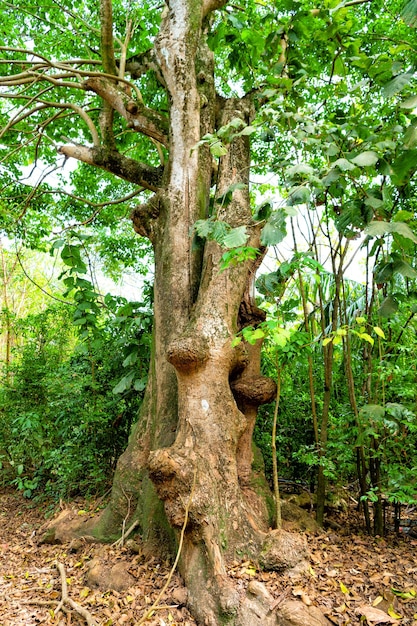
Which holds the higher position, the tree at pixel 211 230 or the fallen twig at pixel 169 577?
the tree at pixel 211 230

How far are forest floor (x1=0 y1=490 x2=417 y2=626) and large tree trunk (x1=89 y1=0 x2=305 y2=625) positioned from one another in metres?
0.14

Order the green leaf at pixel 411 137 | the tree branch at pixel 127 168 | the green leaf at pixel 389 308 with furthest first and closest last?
the tree branch at pixel 127 168 → the green leaf at pixel 389 308 → the green leaf at pixel 411 137

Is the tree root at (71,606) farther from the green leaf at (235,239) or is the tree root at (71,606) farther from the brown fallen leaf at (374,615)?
the green leaf at (235,239)

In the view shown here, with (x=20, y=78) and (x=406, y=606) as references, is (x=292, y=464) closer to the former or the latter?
(x=406, y=606)

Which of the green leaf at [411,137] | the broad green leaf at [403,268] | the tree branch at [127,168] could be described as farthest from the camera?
the tree branch at [127,168]

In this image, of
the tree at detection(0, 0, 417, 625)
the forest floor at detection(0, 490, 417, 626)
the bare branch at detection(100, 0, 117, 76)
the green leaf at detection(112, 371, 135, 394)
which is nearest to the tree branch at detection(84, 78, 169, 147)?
the tree at detection(0, 0, 417, 625)

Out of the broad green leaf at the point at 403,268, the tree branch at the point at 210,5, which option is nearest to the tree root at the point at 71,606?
the broad green leaf at the point at 403,268

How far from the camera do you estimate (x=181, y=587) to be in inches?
104

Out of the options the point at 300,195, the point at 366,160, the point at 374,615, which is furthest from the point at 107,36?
the point at 374,615

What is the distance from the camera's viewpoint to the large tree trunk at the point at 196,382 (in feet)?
8.64

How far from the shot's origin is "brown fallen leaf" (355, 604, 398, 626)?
7.34 ft

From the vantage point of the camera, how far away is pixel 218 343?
9.88 feet

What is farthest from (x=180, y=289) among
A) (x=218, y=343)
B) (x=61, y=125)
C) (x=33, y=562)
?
(x=61, y=125)

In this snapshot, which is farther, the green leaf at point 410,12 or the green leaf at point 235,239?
the green leaf at point 235,239
